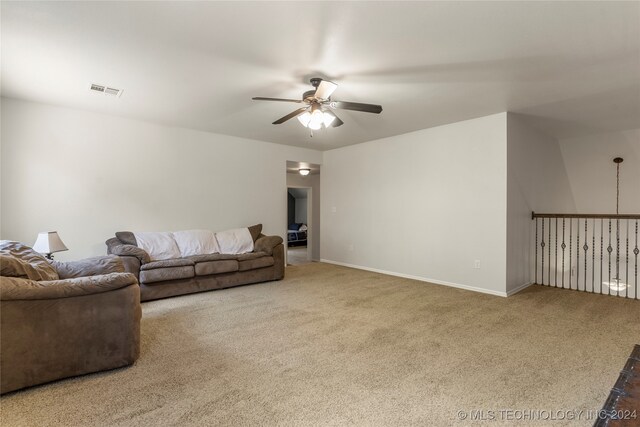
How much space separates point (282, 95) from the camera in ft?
11.9

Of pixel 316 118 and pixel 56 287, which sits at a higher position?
pixel 316 118

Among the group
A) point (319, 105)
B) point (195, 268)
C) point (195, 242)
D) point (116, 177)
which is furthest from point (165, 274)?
point (319, 105)

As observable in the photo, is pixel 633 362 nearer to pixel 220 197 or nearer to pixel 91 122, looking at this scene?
pixel 220 197

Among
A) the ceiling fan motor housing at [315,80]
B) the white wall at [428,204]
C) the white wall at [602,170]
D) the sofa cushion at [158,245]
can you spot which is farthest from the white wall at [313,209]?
the white wall at [602,170]

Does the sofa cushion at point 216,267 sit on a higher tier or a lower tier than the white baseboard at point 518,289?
higher

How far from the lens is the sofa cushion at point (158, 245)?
453 centimetres

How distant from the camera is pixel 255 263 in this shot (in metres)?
4.87

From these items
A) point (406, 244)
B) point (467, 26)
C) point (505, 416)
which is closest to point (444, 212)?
point (406, 244)

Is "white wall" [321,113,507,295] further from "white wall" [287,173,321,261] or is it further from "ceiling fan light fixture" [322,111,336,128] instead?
"ceiling fan light fixture" [322,111,336,128]

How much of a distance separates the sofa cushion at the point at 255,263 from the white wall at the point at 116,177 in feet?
4.01

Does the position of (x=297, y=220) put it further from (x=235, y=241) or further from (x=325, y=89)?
(x=325, y=89)

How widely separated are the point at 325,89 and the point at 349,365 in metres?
2.37

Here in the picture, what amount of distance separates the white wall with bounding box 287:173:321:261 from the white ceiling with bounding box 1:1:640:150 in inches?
146

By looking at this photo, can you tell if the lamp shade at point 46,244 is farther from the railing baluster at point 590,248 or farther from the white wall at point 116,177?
the railing baluster at point 590,248
